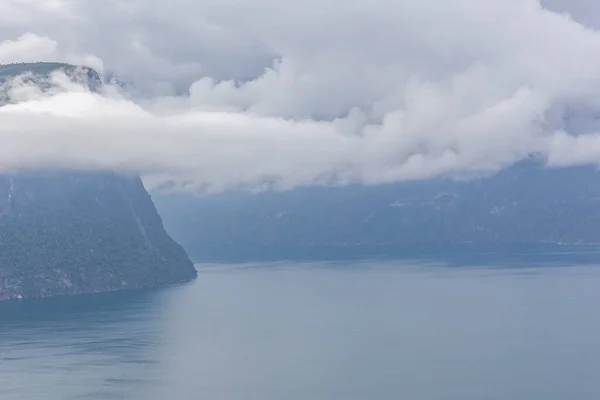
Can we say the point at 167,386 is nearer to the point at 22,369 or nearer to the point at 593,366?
the point at 22,369

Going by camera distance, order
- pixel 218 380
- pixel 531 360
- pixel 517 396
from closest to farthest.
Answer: pixel 517 396, pixel 218 380, pixel 531 360

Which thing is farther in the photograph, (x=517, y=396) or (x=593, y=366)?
(x=593, y=366)

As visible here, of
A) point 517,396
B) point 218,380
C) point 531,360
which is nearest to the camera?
point 517,396

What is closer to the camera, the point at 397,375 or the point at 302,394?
the point at 302,394

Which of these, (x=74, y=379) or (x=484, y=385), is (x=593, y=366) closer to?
(x=484, y=385)

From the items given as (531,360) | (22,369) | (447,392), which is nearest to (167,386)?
(22,369)

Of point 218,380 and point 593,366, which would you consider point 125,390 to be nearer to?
point 218,380

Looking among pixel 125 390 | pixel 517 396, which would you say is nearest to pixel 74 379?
pixel 125 390

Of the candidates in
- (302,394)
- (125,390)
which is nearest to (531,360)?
(302,394)
